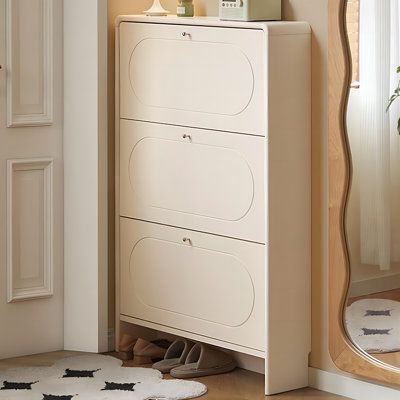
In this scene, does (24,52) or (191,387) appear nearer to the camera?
(191,387)

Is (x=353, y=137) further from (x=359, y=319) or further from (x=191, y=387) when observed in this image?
(x=191, y=387)

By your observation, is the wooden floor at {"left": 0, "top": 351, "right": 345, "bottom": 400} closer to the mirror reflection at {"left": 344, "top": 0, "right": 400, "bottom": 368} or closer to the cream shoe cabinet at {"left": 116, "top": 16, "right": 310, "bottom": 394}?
the cream shoe cabinet at {"left": 116, "top": 16, "right": 310, "bottom": 394}

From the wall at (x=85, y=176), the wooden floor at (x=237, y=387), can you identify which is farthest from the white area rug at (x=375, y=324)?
the wall at (x=85, y=176)

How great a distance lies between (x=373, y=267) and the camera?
394 cm

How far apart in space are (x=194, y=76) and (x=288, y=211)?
0.64 meters

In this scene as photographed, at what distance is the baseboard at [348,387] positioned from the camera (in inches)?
158

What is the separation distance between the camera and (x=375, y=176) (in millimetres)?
3906

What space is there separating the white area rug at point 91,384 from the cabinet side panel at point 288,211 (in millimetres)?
349

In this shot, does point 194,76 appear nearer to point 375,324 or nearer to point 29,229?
point 29,229

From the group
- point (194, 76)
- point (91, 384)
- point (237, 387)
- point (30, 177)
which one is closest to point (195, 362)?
point (237, 387)

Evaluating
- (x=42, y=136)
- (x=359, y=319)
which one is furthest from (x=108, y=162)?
(x=359, y=319)

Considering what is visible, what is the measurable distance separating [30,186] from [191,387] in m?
1.11

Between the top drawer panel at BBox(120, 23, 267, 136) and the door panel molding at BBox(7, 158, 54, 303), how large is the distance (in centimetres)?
44

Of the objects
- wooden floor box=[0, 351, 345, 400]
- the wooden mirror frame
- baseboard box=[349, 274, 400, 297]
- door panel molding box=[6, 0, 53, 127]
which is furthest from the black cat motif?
baseboard box=[349, 274, 400, 297]
